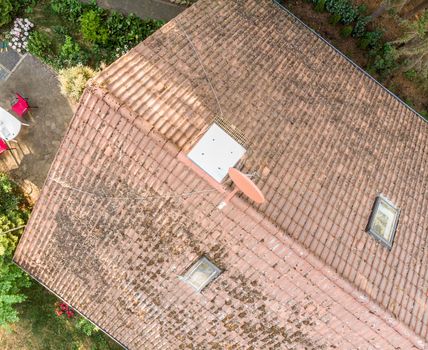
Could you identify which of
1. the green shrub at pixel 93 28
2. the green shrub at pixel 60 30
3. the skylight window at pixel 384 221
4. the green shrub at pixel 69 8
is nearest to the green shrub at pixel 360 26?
the skylight window at pixel 384 221

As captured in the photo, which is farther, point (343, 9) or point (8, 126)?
point (343, 9)

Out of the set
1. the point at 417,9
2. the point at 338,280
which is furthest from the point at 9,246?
the point at 417,9

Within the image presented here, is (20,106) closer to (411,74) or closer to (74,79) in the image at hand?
(74,79)

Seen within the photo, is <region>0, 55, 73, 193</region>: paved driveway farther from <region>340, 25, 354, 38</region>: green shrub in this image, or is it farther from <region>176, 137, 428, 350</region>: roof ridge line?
<region>340, 25, 354, 38</region>: green shrub

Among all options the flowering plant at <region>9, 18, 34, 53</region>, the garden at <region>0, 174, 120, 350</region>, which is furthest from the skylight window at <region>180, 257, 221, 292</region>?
the flowering plant at <region>9, 18, 34, 53</region>

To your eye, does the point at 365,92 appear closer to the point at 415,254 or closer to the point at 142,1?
the point at 415,254

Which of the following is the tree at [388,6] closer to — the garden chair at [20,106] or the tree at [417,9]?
the tree at [417,9]

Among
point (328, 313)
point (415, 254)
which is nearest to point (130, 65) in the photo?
point (328, 313)
